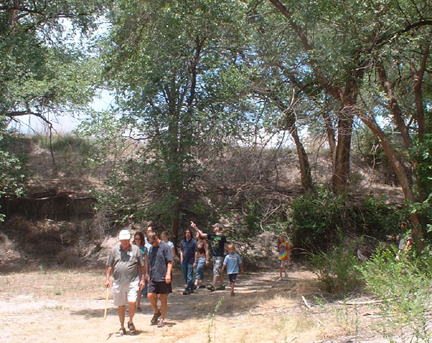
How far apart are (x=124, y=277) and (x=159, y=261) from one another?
2.57 feet

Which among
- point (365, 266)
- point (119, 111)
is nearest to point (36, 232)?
point (119, 111)

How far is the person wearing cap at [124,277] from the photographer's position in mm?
7309

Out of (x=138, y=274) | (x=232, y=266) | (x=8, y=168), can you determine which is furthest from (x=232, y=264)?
(x=8, y=168)

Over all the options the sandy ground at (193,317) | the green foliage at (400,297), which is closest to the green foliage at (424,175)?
the green foliage at (400,297)

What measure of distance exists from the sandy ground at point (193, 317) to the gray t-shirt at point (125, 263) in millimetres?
866

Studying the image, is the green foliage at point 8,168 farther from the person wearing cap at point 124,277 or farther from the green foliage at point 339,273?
the green foliage at point 339,273

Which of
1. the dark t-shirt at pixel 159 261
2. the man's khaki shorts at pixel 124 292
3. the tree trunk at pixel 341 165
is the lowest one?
the man's khaki shorts at pixel 124 292

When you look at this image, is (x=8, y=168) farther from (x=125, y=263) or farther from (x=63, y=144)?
(x=125, y=263)

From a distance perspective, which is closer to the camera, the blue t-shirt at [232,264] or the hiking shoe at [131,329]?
the hiking shoe at [131,329]

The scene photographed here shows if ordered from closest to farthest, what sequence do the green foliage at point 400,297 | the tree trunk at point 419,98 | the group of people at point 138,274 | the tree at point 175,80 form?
the green foliage at point 400,297, the group of people at point 138,274, the tree trunk at point 419,98, the tree at point 175,80

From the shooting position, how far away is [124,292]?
24.1 feet

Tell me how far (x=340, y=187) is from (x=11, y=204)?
12.0 meters

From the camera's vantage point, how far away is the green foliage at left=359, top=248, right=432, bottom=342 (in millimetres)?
5422

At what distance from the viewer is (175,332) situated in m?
7.37
